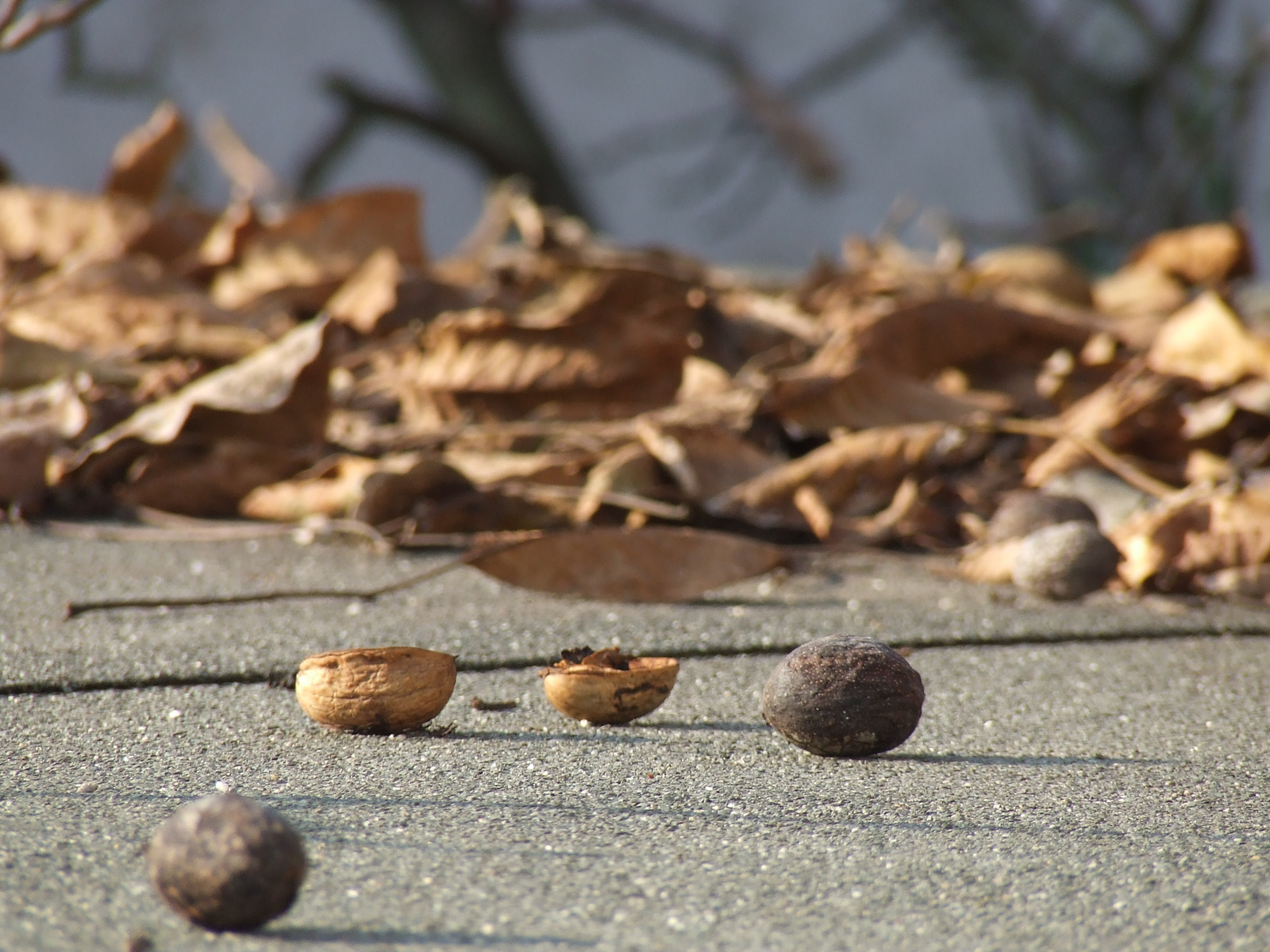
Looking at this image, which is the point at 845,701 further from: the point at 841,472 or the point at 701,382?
the point at 701,382

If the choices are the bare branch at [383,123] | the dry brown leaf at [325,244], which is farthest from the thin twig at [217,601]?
the bare branch at [383,123]

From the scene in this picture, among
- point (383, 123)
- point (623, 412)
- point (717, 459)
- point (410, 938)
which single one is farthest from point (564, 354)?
point (383, 123)

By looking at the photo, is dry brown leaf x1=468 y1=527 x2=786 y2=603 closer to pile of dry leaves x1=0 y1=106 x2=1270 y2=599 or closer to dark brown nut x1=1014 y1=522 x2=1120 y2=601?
pile of dry leaves x1=0 y1=106 x2=1270 y2=599

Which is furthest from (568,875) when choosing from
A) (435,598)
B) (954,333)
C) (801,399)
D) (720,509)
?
(954,333)

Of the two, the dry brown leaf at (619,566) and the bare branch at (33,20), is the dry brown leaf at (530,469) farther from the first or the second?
the bare branch at (33,20)

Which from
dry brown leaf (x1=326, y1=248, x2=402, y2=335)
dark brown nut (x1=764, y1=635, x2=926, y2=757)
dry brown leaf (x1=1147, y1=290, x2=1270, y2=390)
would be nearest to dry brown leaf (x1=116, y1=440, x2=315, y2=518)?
dry brown leaf (x1=326, y1=248, x2=402, y2=335)

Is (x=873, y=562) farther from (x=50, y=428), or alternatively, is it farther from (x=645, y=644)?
(x=50, y=428)
